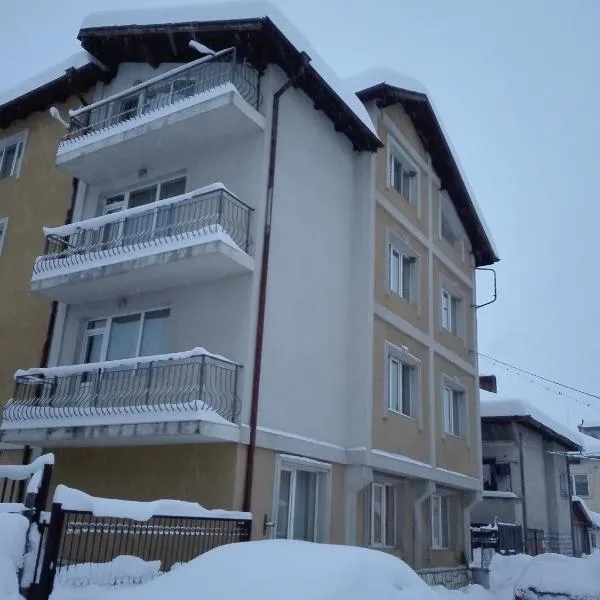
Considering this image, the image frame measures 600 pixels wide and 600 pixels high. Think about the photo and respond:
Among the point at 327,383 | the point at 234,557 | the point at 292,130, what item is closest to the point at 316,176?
the point at 292,130

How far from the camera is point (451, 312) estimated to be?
20328mm

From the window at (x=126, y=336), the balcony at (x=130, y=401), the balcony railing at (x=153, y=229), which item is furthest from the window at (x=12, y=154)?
the balcony at (x=130, y=401)

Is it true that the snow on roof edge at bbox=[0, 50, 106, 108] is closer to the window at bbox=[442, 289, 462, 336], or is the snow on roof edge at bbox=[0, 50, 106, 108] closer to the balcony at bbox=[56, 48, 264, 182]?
the balcony at bbox=[56, 48, 264, 182]

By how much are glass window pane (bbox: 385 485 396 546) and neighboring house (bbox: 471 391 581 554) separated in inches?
293

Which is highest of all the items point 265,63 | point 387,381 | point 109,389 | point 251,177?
point 265,63

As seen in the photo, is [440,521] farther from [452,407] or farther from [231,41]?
[231,41]

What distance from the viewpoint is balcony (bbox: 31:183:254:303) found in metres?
12.1

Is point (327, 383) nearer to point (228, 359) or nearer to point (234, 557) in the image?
point (228, 359)

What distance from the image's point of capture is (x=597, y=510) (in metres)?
36.5

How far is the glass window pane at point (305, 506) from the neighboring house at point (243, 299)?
0.04 metres

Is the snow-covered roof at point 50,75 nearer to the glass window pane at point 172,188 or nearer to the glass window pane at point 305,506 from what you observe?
the glass window pane at point 172,188

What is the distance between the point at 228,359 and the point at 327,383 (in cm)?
288

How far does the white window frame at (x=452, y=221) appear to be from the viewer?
20578mm

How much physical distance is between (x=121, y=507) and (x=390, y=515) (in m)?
8.52
